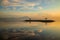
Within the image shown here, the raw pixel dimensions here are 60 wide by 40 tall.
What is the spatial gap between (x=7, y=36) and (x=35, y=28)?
0.96 ft

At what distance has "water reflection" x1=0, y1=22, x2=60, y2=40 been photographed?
3.89 feet

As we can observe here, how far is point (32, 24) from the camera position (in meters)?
1.20

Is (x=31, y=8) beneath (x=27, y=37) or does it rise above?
above

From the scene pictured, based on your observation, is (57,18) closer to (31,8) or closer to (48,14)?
(48,14)

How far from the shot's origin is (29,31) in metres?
1.20

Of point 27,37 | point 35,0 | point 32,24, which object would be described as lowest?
point 27,37

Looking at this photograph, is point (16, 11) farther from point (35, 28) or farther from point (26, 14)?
point (35, 28)

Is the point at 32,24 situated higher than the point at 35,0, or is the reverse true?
the point at 35,0

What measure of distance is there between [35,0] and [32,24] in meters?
0.24

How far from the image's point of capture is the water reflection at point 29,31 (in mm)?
1187

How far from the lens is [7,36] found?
1.22 m

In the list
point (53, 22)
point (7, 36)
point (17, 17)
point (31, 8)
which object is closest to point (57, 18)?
point (53, 22)

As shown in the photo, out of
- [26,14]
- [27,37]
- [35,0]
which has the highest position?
[35,0]

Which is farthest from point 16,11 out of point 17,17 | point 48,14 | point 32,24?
point 48,14
